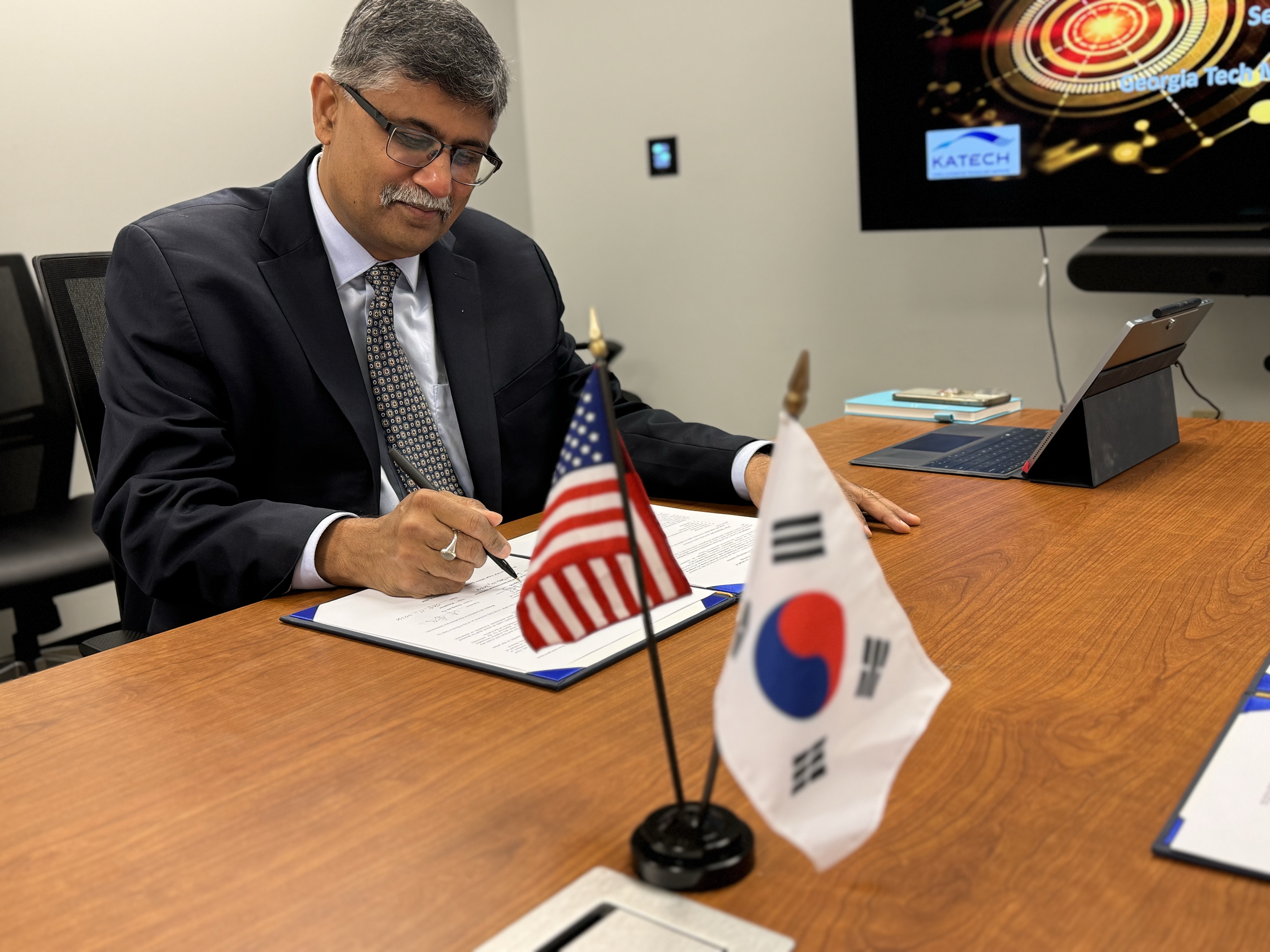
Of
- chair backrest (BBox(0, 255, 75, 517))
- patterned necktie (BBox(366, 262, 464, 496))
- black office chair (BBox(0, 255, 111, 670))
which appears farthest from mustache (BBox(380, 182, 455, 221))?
chair backrest (BBox(0, 255, 75, 517))

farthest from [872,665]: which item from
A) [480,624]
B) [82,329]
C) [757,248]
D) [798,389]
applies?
[757,248]

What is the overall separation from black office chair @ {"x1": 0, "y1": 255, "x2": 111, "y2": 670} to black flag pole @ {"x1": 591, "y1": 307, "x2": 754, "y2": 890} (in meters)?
2.06

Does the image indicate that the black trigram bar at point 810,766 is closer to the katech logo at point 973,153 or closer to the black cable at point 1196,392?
the katech logo at point 973,153

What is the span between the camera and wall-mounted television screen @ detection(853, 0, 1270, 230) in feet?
→ 7.76

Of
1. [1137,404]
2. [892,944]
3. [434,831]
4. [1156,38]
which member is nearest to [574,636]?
[434,831]

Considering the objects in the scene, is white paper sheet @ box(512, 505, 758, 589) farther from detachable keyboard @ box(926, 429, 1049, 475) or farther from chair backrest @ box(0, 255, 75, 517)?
chair backrest @ box(0, 255, 75, 517)

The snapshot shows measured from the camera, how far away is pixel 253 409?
139 cm

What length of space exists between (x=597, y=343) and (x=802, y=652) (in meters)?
0.19

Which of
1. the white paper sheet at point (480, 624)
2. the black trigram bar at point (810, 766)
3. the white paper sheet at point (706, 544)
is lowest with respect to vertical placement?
the white paper sheet at point (480, 624)

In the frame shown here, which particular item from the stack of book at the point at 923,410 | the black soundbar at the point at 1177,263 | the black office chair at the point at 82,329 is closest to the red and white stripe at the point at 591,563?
the black office chair at the point at 82,329

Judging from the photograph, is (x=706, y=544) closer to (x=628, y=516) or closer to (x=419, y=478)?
(x=419, y=478)

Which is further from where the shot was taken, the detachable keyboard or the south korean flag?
the detachable keyboard

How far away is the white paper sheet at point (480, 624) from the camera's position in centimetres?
95

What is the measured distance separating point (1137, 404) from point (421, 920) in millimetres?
1302
